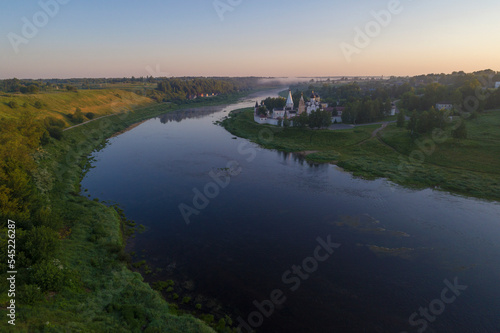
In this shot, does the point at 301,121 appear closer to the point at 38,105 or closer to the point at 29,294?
the point at 29,294

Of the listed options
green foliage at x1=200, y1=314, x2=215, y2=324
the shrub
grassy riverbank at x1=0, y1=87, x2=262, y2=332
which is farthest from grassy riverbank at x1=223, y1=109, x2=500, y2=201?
the shrub

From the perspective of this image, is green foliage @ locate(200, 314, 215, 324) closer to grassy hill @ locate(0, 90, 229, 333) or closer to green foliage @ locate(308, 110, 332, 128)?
grassy hill @ locate(0, 90, 229, 333)

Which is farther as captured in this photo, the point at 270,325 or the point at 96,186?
the point at 96,186

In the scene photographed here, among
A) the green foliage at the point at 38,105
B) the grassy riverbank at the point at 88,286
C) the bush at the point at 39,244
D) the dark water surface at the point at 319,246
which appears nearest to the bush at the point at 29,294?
the grassy riverbank at the point at 88,286

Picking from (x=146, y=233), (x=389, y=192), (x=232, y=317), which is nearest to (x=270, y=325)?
(x=232, y=317)

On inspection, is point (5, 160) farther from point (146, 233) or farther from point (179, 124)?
point (179, 124)
